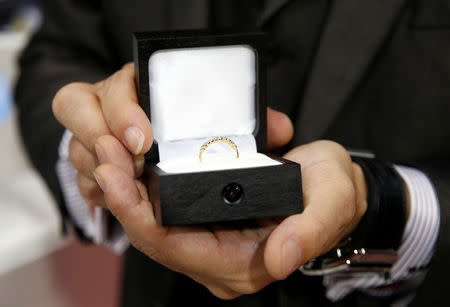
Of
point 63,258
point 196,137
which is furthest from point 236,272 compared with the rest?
point 63,258

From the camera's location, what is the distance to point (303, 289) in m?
0.59

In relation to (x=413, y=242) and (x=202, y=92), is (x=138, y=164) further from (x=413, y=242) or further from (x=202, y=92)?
(x=413, y=242)

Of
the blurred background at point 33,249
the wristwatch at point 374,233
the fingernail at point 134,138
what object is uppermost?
the fingernail at point 134,138

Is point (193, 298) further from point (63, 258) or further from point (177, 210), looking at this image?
point (63, 258)

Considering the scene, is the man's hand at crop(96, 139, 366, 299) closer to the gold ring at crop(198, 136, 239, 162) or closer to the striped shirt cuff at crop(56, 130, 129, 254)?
the gold ring at crop(198, 136, 239, 162)

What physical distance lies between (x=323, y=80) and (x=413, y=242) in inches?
8.7

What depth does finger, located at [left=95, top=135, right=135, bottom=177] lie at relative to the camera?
420mm

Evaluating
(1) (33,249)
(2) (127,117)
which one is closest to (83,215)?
(2) (127,117)

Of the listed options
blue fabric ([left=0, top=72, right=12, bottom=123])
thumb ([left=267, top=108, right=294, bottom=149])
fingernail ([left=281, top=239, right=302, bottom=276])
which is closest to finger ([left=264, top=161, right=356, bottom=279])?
fingernail ([left=281, top=239, right=302, bottom=276])

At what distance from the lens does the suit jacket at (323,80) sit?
0.59 m

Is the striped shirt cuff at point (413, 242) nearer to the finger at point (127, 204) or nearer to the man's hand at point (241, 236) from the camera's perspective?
the man's hand at point (241, 236)

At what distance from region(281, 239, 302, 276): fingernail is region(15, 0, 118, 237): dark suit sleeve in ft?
1.33

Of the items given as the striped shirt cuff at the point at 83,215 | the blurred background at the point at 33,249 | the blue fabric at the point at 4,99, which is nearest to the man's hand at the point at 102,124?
the striped shirt cuff at the point at 83,215

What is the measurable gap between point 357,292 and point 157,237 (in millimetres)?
304
